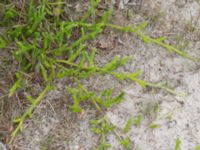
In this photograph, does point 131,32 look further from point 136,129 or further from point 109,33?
point 136,129

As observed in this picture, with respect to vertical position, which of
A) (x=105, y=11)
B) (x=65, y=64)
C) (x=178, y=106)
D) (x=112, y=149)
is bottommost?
(x=112, y=149)

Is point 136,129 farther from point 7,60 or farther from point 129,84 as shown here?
point 7,60

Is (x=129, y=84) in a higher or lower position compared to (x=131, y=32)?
lower

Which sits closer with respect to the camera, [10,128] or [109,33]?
[10,128]

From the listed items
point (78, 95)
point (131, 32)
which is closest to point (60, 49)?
point (78, 95)

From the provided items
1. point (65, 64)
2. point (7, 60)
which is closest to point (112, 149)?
point (65, 64)

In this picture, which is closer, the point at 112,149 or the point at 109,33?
the point at 112,149
